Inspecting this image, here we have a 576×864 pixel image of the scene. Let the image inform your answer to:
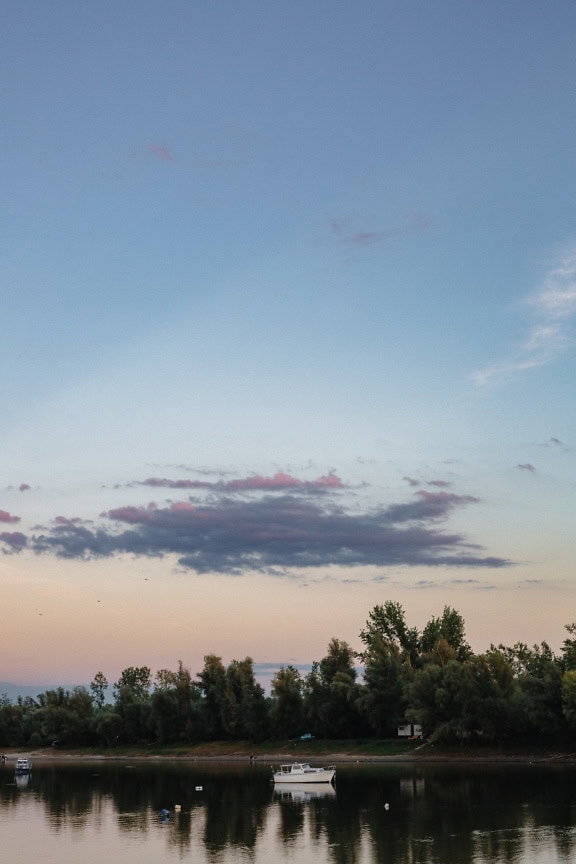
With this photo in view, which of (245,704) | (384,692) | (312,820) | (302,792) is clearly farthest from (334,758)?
(312,820)

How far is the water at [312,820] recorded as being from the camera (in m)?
→ 58.2

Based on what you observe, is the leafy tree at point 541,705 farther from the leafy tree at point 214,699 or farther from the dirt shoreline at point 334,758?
the leafy tree at point 214,699

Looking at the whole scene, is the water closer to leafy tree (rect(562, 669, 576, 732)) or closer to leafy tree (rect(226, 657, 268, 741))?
leafy tree (rect(562, 669, 576, 732))

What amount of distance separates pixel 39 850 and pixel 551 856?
35502mm

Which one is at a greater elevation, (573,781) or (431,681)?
(431,681)

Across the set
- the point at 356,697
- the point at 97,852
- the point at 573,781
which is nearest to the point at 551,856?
the point at 97,852

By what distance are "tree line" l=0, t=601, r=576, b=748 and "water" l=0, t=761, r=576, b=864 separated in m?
11.1

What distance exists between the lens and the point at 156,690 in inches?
7244

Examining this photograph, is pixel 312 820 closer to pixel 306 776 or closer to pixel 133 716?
pixel 306 776

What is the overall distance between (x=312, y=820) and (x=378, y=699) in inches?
2873

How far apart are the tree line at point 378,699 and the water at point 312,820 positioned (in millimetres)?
11131

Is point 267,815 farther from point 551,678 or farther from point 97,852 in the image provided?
point 551,678

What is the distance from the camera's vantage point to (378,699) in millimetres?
147000

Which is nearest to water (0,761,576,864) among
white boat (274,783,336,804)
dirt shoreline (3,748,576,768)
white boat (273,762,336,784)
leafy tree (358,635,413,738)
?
white boat (274,783,336,804)
